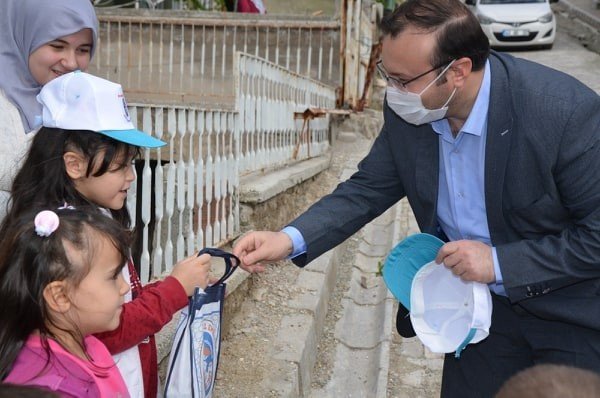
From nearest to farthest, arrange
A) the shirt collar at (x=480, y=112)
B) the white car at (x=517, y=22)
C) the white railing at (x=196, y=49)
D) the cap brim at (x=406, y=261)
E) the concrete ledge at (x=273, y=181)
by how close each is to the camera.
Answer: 1. the shirt collar at (x=480, y=112)
2. the cap brim at (x=406, y=261)
3. the concrete ledge at (x=273, y=181)
4. the white railing at (x=196, y=49)
5. the white car at (x=517, y=22)

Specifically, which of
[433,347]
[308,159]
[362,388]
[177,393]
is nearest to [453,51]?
[433,347]

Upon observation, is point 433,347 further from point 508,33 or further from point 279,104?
point 508,33

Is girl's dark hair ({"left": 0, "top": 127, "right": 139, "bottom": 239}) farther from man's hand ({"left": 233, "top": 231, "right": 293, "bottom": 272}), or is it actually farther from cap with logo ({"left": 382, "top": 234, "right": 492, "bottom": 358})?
cap with logo ({"left": 382, "top": 234, "right": 492, "bottom": 358})

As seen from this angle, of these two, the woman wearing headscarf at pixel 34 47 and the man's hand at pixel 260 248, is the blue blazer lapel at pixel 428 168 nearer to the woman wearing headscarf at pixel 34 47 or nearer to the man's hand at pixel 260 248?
Answer: the man's hand at pixel 260 248

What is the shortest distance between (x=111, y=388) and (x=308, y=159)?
5.71 meters

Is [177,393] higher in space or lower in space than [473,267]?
lower

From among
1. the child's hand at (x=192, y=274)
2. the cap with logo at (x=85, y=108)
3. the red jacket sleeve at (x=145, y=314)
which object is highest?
the cap with logo at (x=85, y=108)

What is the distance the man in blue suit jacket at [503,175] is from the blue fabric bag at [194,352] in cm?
38

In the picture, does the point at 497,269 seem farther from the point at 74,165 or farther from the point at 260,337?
the point at 260,337

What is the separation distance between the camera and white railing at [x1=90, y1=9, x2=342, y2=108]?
31.3 feet

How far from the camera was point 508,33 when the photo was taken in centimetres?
1873

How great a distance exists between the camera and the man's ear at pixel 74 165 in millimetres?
2367

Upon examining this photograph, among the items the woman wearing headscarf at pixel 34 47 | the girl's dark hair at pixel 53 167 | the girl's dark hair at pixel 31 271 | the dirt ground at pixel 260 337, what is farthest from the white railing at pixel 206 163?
the girl's dark hair at pixel 31 271

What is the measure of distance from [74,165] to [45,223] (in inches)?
18.4
